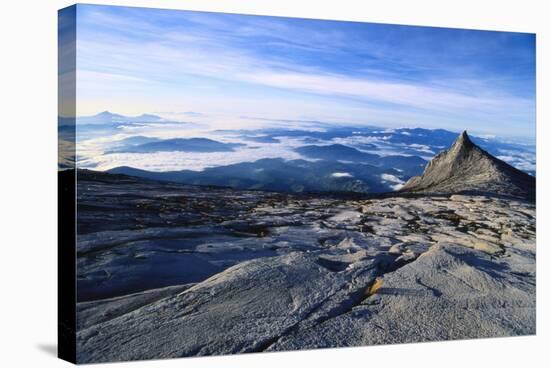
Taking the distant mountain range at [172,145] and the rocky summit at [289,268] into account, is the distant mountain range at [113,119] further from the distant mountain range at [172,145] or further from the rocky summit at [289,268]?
the rocky summit at [289,268]

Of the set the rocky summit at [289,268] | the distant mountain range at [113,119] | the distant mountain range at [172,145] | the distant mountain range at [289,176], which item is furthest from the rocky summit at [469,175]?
the distant mountain range at [113,119]

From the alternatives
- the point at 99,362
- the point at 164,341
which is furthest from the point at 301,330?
the point at 99,362

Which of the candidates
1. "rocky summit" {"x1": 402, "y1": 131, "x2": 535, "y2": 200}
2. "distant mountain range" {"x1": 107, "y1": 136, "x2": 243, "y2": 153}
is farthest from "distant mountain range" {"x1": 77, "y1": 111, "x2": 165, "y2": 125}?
"rocky summit" {"x1": 402, "y1": 131, "x2": 535, "y2": 200}

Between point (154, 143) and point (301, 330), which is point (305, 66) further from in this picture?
point (301, 330)

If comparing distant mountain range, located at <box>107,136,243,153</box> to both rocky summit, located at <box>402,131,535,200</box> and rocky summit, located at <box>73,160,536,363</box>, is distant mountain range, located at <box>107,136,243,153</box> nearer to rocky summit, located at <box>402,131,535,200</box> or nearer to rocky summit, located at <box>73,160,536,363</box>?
rocky summit, located at <box>73,160,536,363</box>

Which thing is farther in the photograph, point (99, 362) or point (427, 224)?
point (427, 224)

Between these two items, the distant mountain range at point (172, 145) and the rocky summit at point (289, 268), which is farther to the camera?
the distant mountain range at point (172, 145)
